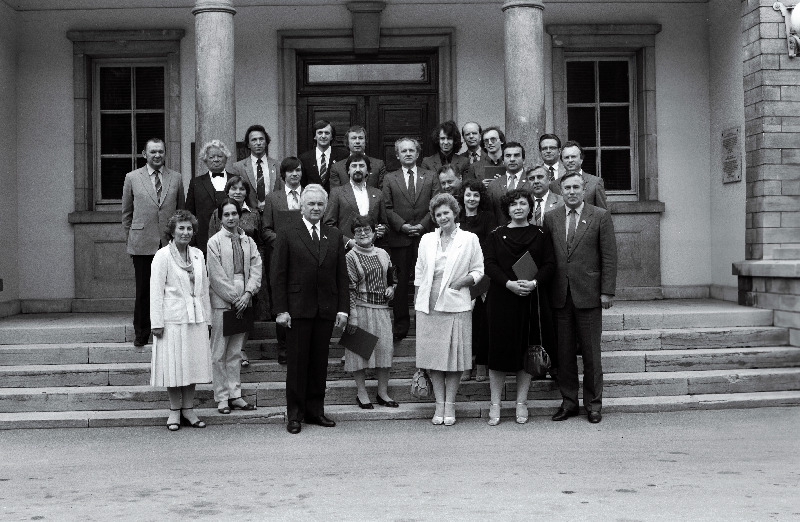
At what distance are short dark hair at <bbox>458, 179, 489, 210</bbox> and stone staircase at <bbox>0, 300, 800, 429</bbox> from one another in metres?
1.53

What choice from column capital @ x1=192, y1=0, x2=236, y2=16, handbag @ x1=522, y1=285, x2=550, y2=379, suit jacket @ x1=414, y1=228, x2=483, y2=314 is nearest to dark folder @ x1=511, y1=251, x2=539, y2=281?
suit jacket @ x1=414, y1=228, x2=483, y2=314

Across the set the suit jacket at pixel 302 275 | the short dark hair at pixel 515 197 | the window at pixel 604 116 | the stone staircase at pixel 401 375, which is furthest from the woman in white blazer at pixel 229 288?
the window at pixel 604 116


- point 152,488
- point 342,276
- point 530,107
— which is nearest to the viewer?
point 152,488

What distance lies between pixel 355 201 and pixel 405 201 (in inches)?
19.6

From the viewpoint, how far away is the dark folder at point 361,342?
8398 mm

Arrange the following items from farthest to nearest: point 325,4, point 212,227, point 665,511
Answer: point 325,4
point 212,227
point 665,511

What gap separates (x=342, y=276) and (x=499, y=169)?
6.52 feet

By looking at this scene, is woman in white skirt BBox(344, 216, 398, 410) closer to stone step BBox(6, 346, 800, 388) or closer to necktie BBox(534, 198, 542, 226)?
stone step BBox(6, 346, 800, 388)

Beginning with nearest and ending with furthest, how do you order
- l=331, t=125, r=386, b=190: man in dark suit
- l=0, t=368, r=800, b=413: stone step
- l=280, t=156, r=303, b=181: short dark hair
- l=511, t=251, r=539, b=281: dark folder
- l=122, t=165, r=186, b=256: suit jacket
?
l=511, t=251, r=539, b=281: dark folder
l=0, t=368, r=800, b=413: stone step
l=280, t=156, r=303, b=181: short dark hair
l=122, t=165, r=186, b=256: suit jacket
l=331, t=125, r=386, b=190: man in dark suit

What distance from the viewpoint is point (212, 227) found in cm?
895

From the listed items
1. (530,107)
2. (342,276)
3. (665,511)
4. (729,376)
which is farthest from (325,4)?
(665,511)

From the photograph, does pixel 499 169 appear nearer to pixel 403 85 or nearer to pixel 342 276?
pixel 342 276

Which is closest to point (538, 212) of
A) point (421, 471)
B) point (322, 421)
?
point (322, 421)

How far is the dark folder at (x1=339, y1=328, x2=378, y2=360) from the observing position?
840 cm
